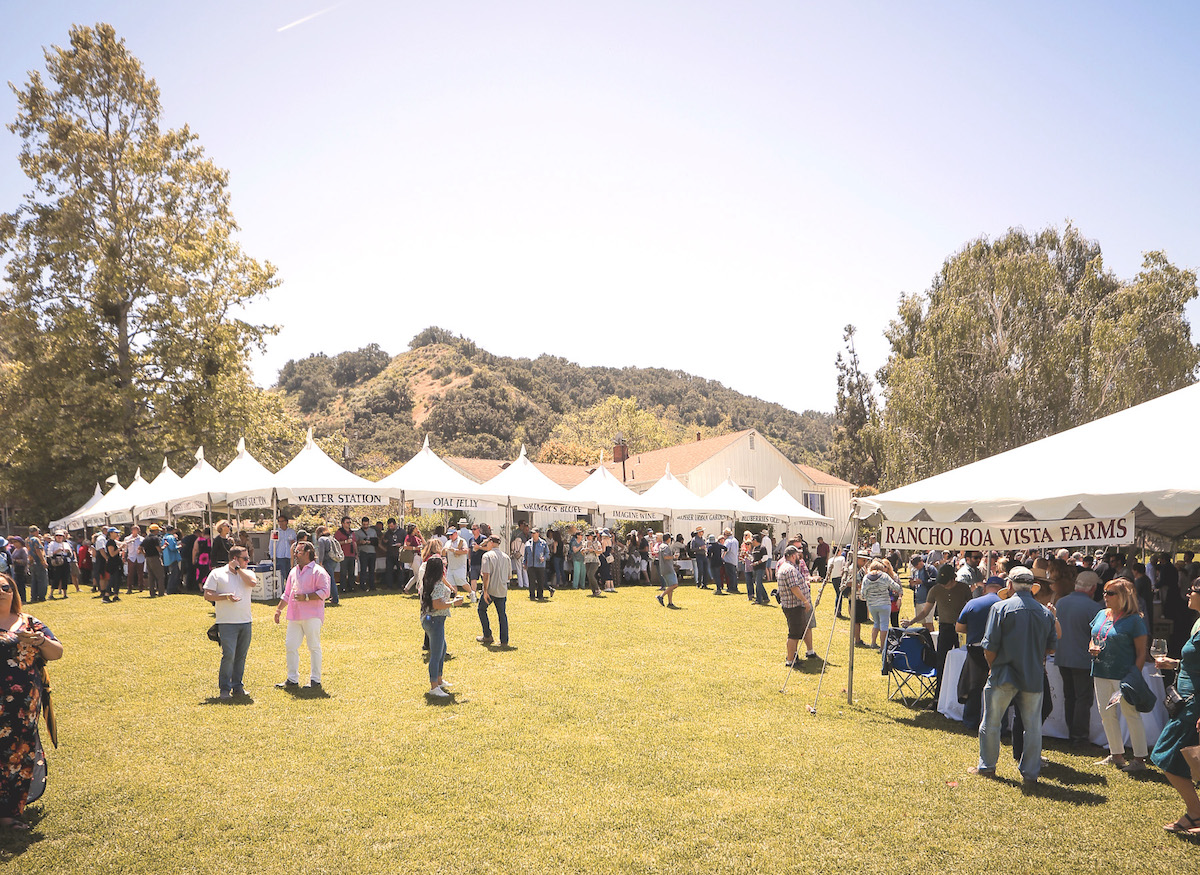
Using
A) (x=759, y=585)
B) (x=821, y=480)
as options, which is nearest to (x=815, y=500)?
(x=821, y=480)

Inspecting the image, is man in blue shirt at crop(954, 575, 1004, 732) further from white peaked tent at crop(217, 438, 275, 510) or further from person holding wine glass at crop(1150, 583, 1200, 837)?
white peaked tent at crop(217, 438, 275, 510)

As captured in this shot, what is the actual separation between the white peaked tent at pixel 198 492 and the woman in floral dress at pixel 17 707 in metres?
16.2

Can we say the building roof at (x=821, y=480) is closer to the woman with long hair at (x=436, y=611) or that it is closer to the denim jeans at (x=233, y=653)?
the woman with long hair at (x=436, y=611)

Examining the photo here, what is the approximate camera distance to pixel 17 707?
492cm

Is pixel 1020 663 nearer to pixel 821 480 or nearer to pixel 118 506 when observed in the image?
pixel 118 506

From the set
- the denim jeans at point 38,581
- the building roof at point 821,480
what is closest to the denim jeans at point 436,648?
the denim jeans at point 38,581

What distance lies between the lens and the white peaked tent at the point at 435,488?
21.1 meters

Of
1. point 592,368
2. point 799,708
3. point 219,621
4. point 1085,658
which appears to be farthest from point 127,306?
point 592,368

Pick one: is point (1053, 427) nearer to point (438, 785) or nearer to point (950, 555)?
point (950, 555)

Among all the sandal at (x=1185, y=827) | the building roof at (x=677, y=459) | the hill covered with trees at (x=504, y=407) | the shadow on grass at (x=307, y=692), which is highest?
the hill covered with trees at (x=504, y=407)

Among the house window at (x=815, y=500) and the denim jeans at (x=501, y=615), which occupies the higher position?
the house window at (x=815, y=500)

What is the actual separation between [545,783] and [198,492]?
18.1 metres

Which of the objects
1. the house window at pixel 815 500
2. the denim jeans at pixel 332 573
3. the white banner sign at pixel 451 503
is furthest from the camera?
the house window at pixel 815 500

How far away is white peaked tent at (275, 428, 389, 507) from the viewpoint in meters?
19.4
